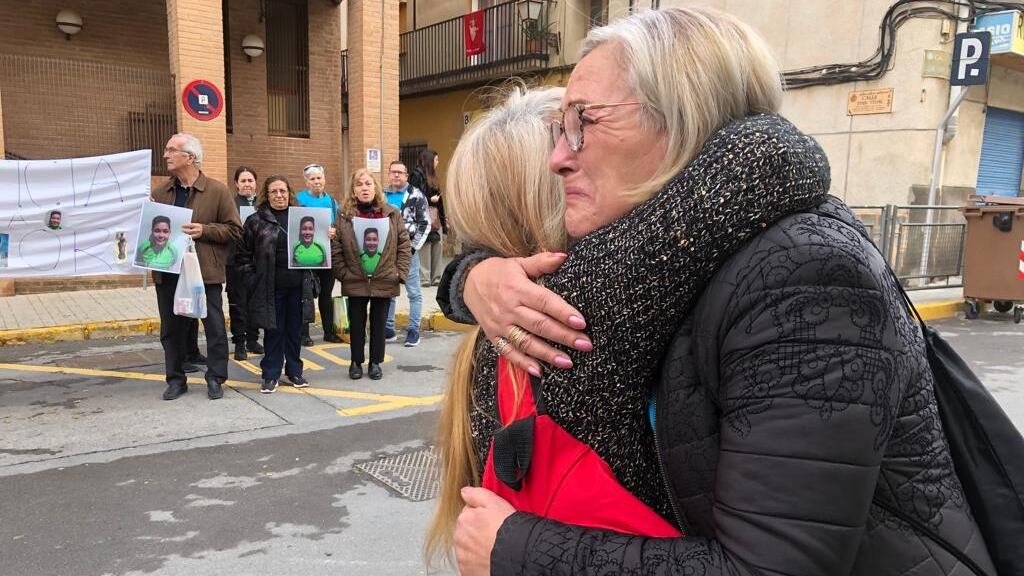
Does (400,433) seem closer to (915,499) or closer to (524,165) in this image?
(524,165)

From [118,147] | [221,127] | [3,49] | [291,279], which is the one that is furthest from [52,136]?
[291,279]

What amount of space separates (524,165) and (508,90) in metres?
0.39

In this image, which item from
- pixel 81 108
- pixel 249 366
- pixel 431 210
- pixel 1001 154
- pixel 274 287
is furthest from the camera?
pixel 1001 154

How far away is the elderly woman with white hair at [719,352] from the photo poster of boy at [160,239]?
16.7 feet

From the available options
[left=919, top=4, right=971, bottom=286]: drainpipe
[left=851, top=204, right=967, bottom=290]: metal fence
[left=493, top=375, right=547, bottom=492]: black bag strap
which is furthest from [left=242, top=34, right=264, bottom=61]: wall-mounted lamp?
[left=493, top=375, right=547, bottom=492]: black bag strap

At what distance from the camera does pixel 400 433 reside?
5.05 m

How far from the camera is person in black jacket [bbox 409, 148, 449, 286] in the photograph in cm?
954

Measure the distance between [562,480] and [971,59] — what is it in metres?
12.5

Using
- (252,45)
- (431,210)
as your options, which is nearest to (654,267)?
(431,210)

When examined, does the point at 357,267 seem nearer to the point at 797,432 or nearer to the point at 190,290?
the point at 190,290

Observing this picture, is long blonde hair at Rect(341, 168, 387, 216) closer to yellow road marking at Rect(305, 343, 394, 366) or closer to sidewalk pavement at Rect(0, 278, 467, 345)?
yellow road marking at Rect(305, 343, 394, 366)

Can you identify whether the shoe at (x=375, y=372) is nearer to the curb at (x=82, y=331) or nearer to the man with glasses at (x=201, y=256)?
the curb at (x=82, y=331)

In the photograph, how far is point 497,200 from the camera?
1424 millimetres

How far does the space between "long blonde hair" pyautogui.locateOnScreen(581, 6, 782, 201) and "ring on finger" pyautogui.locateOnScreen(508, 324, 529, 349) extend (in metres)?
0.28
